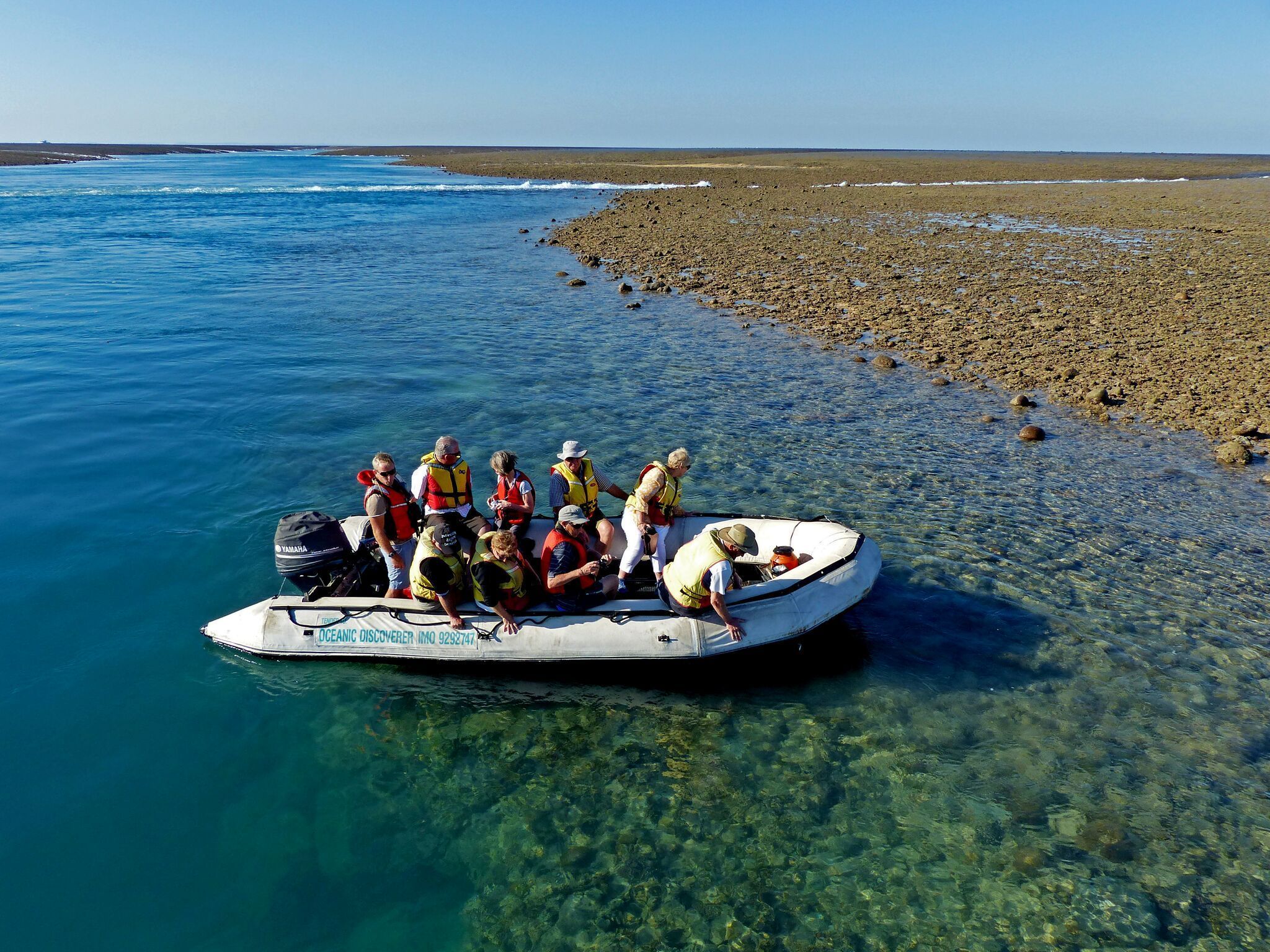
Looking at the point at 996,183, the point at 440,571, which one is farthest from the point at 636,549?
the point at 996,183

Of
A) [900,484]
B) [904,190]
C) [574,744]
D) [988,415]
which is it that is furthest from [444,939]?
[904,190]

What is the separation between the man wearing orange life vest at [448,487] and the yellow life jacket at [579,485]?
99cm

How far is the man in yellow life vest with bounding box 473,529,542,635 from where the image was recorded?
25.6ft

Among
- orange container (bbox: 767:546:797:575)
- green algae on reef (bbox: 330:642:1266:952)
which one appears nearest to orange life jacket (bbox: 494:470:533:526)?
green algae on reef (bbox: 330:642:1266:952)

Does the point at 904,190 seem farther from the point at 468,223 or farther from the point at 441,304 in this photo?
the point at 441,304

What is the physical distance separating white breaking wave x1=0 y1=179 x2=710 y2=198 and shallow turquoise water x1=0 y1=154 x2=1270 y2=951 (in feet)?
198

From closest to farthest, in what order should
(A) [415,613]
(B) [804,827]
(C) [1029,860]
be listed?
(C) [1029,860] < (B) [804,827] < (A) [415,613]

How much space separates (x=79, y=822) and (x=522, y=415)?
10.4m

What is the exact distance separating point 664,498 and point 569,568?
1.38 meters

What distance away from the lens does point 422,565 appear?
Result: 26.3 ft

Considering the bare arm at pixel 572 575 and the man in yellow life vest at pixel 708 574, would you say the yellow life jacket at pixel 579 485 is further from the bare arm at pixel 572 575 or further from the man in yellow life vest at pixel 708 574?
the man in yellow life vest at pixel 708 574

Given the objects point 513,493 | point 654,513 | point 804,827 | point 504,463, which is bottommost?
point 804,827

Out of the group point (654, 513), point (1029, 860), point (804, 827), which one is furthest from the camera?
point (654, 513)

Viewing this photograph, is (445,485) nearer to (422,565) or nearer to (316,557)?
(422,565)
